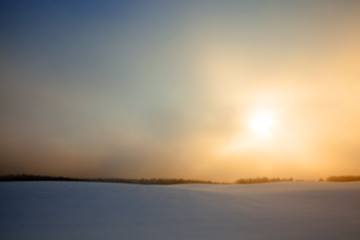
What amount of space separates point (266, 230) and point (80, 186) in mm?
9079

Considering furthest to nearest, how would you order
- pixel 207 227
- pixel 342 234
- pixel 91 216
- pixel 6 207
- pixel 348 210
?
1. pixel 348 210
2. pixel 6 207
3. pixel 91 216
4. pixel 207 227
5. pixel 342 234

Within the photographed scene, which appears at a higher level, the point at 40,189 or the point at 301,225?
the point at 40,189

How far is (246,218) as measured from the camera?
25.7ft

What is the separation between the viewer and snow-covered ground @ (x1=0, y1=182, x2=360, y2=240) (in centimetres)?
622

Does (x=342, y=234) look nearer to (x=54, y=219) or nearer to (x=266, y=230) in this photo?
(x=266, y=230)

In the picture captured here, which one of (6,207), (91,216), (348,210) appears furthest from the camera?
(348,210)

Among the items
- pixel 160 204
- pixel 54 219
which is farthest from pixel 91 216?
pixel 160 204

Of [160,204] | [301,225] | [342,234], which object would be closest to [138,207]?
[160,204]

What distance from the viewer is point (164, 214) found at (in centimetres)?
809

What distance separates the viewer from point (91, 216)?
763 centimetres

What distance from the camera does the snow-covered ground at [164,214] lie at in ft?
20.4

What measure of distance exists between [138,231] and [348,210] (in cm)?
780

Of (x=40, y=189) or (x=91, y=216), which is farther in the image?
(x=40, y=189)

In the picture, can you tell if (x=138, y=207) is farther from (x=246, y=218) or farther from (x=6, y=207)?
(x=6, y=207)
